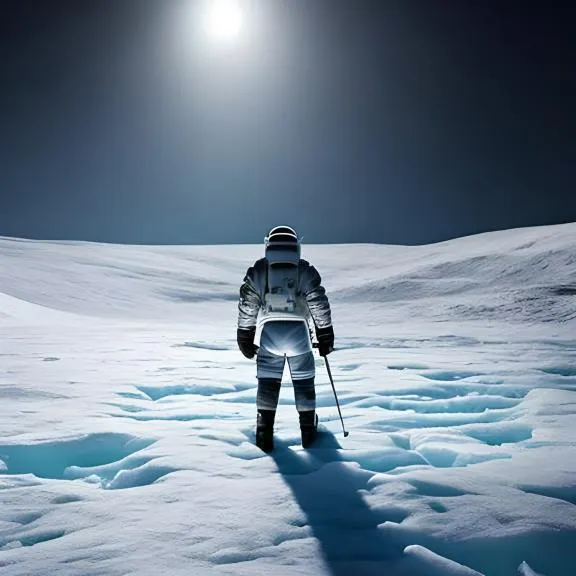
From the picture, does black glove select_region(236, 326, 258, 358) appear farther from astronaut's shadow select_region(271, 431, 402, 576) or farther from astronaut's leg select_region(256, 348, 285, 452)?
astronaut's shadow select_region(271, 431, 402, 576)

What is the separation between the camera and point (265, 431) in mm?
4266

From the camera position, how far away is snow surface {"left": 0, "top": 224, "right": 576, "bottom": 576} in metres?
2.53

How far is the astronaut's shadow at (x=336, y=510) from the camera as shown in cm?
249

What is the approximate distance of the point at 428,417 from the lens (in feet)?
16.9

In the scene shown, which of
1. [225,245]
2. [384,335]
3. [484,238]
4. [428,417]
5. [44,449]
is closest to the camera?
[44,449]

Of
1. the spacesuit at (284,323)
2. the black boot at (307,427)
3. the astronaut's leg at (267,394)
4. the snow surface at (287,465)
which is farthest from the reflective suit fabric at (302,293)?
the snow surface at (287,465)

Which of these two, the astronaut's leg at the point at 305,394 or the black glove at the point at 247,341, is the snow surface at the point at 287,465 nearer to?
the astronaut's leg at the point at 305,394

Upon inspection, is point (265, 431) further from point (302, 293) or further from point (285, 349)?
point (302, 293)

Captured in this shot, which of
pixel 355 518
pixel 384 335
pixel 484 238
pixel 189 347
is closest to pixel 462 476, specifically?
pixel 355 518

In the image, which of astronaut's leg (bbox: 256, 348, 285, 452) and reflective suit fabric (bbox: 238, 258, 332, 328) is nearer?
astronaut's leg (bbox: 256, 348, 285, 452)

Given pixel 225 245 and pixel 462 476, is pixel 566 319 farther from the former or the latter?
pixel 225 245

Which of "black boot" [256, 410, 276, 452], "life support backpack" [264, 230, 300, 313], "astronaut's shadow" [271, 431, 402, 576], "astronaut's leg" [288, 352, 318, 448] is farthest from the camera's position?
"life support backpack" [264, 230, 300, 313]

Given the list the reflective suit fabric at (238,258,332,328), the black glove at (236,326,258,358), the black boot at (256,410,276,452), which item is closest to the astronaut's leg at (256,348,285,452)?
the black boot at (256,410,276,452)

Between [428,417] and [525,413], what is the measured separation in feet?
3.09
